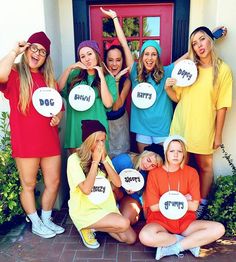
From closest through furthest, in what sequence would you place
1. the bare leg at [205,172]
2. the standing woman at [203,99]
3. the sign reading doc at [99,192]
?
the sign reading doc at [99,192] → the standing woman at [203,99] → the bare leg at [205,172]

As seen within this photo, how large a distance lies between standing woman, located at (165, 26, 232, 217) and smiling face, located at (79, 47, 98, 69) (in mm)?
772

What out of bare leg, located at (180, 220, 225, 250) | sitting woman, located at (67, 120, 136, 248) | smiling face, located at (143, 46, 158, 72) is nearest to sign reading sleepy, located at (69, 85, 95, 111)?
sitting woman, located at (67, 120, 136, 248)

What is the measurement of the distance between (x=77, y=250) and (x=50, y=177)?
75cm

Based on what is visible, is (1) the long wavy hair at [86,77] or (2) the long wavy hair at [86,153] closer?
(2) the long wavy hair at [86,153]

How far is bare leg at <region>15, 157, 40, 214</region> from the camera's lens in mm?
3088

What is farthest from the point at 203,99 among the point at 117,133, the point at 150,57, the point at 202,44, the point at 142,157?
the point at 117,133

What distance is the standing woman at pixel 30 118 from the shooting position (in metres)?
2.96

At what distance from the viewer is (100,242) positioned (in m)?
3.23

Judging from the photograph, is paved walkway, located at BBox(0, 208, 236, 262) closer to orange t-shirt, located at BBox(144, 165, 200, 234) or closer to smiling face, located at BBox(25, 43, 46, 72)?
orange t-shirt, located at BBox(144, 165, 200, 234)

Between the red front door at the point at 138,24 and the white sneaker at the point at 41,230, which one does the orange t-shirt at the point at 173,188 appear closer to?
the white sneaker at the point at 41,230

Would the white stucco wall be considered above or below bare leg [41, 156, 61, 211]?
above

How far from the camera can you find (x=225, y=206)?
3.35m

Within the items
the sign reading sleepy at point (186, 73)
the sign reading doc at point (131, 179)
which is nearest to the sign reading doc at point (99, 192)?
the sign reading doc at point (131, 179)

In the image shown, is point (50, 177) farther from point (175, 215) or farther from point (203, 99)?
point (203, 99)
